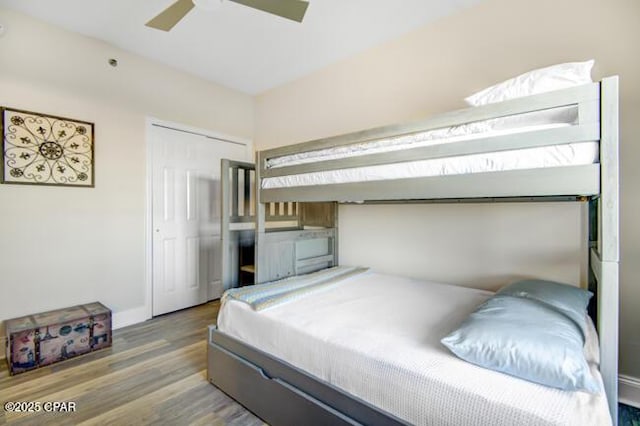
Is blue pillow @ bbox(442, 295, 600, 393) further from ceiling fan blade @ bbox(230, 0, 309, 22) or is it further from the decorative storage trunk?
the decorative storage trunk

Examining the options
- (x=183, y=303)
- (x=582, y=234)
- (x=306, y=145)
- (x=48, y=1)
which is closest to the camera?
(x=582, y=234)

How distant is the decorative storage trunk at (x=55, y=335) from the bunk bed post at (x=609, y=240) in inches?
117

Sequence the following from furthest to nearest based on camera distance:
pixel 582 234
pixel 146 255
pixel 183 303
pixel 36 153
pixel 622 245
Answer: pixel 183 303 → pixel 146 255 → pixel 36 153 → pixel 582 234 → pixel 622 245

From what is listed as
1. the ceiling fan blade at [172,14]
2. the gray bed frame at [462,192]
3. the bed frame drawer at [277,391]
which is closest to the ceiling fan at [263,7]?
the ceiling fan blade at [172,14]

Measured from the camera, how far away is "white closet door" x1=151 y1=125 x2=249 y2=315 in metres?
3.02

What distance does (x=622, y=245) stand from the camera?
5.54 feet

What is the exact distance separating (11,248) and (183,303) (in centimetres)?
150

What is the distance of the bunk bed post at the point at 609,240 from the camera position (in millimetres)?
952

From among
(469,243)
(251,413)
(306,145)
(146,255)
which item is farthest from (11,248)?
(469,243)

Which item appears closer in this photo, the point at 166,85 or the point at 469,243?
the point at 469,243

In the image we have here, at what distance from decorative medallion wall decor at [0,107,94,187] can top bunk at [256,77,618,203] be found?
204cm

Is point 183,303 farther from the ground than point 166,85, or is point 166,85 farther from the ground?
point 166,85

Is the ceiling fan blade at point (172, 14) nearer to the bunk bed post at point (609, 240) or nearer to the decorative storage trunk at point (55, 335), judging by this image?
the bunk bed post at point (609, 240)

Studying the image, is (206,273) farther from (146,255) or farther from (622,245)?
(622,245)
